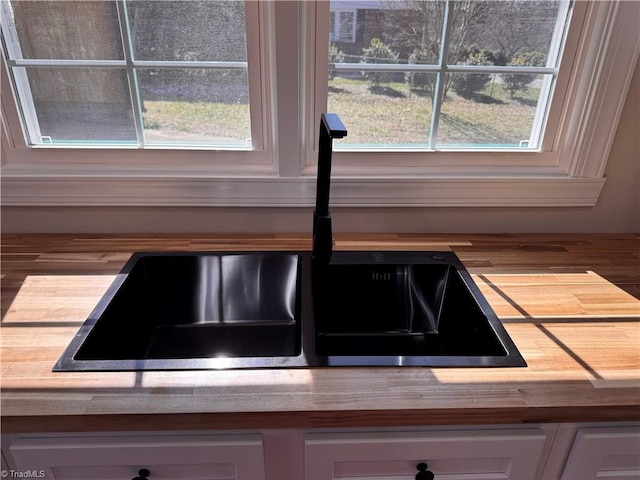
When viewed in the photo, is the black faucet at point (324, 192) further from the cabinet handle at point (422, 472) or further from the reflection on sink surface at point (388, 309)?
the cabinet handle at point (422, 472)

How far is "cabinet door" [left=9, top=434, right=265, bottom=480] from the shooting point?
2.33ft

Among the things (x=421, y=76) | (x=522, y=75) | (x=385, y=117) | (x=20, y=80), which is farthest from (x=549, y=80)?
(x=20, y=80)

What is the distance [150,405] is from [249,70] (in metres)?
0.86

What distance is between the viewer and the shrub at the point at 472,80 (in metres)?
1.17

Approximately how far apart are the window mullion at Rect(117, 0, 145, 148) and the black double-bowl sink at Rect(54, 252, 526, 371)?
1.19 feet

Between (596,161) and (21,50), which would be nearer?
(21,50)

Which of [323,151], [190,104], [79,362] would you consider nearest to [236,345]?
[79,362]

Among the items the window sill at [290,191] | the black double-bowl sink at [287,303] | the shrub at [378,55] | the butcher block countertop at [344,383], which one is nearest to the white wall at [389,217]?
the window sill at [290,191]

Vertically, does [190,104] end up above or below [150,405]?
above

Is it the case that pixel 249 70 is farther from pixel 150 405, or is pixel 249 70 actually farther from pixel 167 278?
pixel 150 405

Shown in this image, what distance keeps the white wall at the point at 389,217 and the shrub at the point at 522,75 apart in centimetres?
29

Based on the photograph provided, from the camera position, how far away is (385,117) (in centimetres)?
123

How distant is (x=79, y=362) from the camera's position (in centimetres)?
77

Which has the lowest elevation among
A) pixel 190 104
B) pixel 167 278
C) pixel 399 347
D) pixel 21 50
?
pixel 399 347
